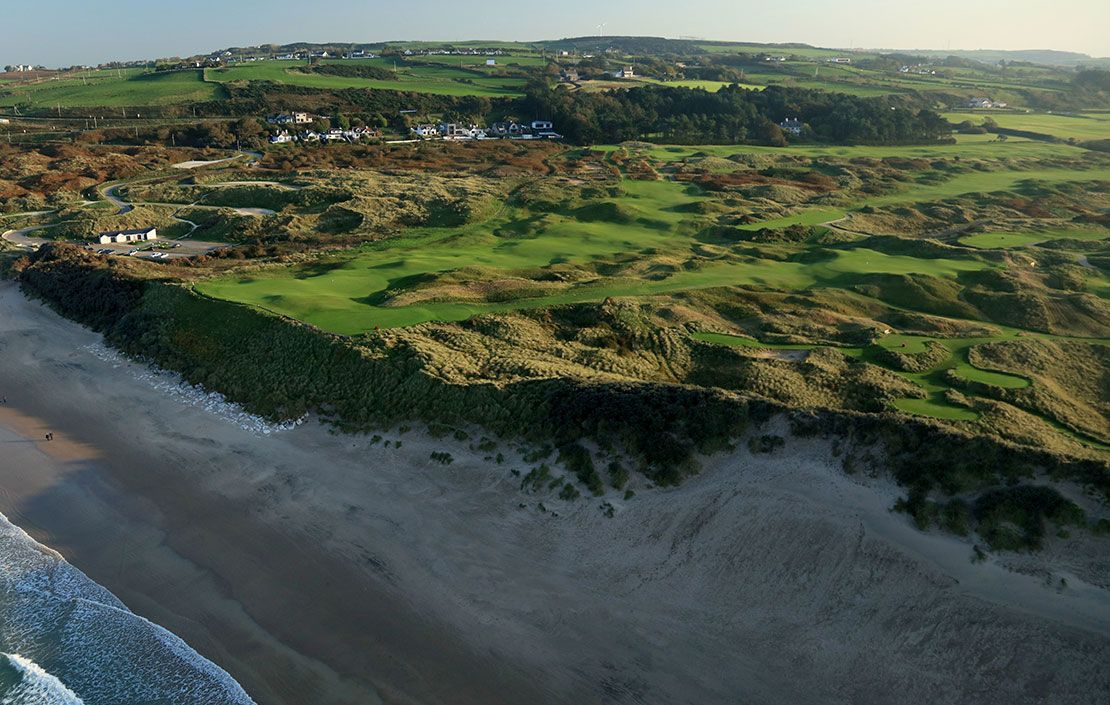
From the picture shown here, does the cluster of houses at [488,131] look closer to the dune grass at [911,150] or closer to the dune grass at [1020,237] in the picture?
the dune grass at [911,150]

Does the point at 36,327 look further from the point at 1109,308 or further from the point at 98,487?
the point at 1109,308

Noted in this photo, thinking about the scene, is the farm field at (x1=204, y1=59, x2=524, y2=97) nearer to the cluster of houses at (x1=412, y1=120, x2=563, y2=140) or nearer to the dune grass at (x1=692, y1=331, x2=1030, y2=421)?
the cluster of houses at (x1=412, y1=120, x2=563, y2=140)

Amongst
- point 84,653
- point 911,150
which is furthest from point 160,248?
point 911,150

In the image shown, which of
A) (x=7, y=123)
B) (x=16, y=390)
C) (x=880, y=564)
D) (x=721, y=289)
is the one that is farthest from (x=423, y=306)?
(x=7, y=123)

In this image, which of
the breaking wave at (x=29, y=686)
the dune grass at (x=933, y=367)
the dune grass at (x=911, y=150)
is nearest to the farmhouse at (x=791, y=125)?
the dune grass at (x=911, y=150)

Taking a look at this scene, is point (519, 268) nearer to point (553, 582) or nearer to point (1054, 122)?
point (553, 582)
